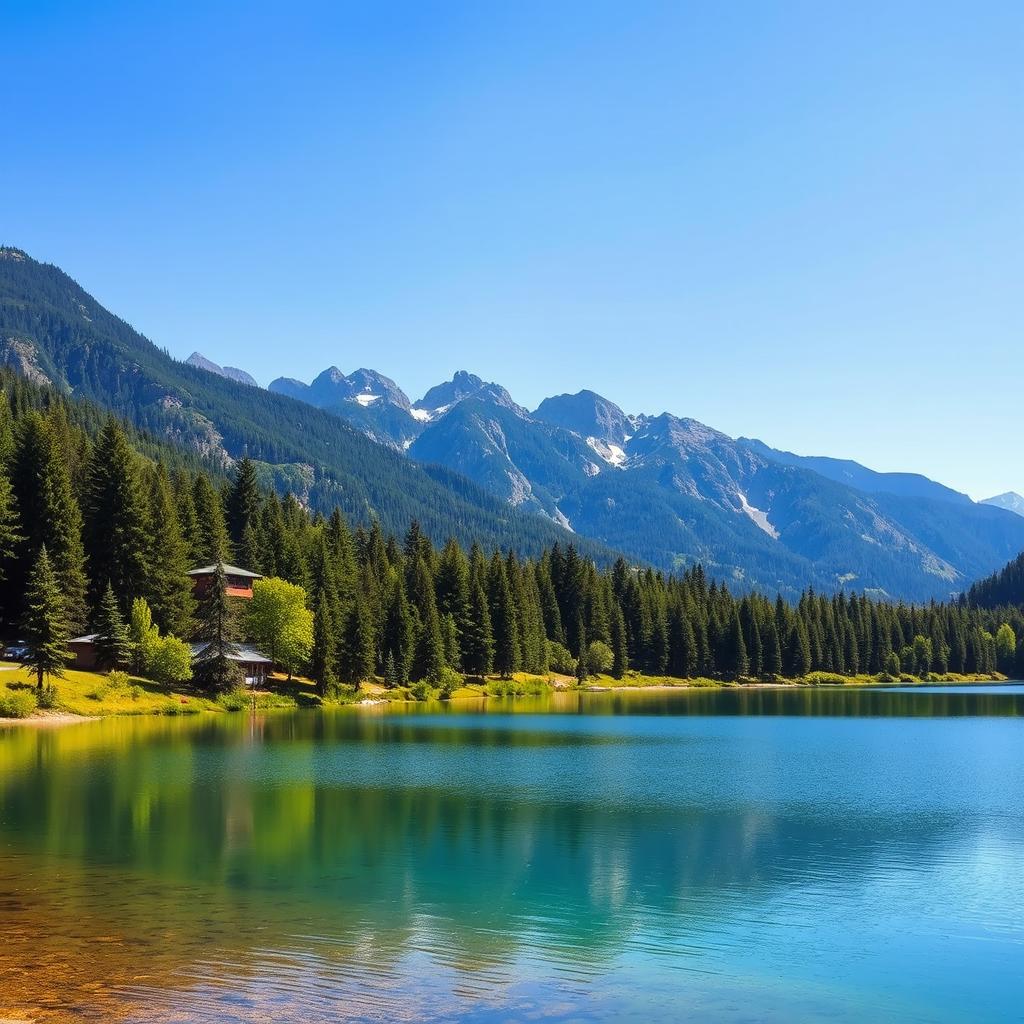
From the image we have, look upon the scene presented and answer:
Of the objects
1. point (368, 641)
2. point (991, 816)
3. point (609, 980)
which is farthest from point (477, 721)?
point (609, 980)

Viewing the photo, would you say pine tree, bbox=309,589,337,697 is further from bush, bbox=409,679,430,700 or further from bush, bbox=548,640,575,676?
bush, bbox=548,640,575,676

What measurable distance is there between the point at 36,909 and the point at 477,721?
66.4m

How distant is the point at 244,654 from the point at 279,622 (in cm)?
491

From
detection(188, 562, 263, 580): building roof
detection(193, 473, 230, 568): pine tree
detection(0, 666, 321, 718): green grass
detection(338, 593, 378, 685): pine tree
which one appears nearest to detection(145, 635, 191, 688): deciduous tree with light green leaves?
detection(0, 666, 321, 718): green grass

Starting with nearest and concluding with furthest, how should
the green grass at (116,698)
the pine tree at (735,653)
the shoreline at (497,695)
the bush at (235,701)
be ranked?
the shoreline at (497,695) → the green grass at (116,698) → the bush at (235,701) → the pine tree at (735,653)

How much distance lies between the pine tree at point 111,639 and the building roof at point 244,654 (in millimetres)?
7754

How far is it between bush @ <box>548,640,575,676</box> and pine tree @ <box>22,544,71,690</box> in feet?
289

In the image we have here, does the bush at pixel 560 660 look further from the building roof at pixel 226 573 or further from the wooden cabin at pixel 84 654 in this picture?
the wooden cabin at pixel 84 654

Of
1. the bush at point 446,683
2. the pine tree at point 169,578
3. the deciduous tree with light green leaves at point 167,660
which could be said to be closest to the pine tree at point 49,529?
the pine tree at point 169,578

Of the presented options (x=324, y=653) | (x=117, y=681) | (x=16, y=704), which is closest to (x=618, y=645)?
(x=324, y=653)

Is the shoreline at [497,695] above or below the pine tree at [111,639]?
below

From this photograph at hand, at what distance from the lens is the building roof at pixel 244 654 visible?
9506 cm

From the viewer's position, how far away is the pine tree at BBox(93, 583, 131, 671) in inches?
3351

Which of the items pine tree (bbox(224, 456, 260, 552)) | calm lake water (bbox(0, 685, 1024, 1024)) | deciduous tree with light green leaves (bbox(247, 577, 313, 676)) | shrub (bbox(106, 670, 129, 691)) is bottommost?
calm lake water (bbox(0, 685, 1024, 1024))
